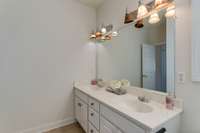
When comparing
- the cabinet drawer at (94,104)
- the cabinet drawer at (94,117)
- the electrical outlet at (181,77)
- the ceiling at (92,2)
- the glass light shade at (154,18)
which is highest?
the ceiling at (92,2)

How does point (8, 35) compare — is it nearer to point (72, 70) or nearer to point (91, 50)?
point (72, 70)

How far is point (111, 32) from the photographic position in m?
2.39

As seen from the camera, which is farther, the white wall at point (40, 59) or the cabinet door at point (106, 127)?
the white wall at point (40, 59)

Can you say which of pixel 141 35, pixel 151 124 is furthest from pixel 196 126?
pixel 141 35

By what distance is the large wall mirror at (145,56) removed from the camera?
1.36 m

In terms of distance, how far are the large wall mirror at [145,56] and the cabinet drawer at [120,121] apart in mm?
635

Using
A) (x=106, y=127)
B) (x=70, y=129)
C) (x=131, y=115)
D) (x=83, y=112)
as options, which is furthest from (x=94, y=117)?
(x=70, y=129)

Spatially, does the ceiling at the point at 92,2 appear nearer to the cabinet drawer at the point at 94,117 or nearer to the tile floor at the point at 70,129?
the cabinet drawer at the point at 94,117

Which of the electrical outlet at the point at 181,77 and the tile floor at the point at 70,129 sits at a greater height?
the electrical outlet at the point at 181,77

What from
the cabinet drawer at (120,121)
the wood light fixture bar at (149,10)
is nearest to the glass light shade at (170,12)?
the wood light fixture bar at (149,10)

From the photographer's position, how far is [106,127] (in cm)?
139

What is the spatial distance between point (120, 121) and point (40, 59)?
1.81 m

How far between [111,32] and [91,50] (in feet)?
2.25

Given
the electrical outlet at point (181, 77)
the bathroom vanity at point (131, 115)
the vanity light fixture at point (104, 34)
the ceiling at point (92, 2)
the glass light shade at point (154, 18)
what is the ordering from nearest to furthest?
the bathroom vanity at point (131, 115), the electrical outlet at point (181, 77), the glass light shade at point (154, 18), the vanity light fixture at point (104, 34), the ceiling at point (92, 2)
